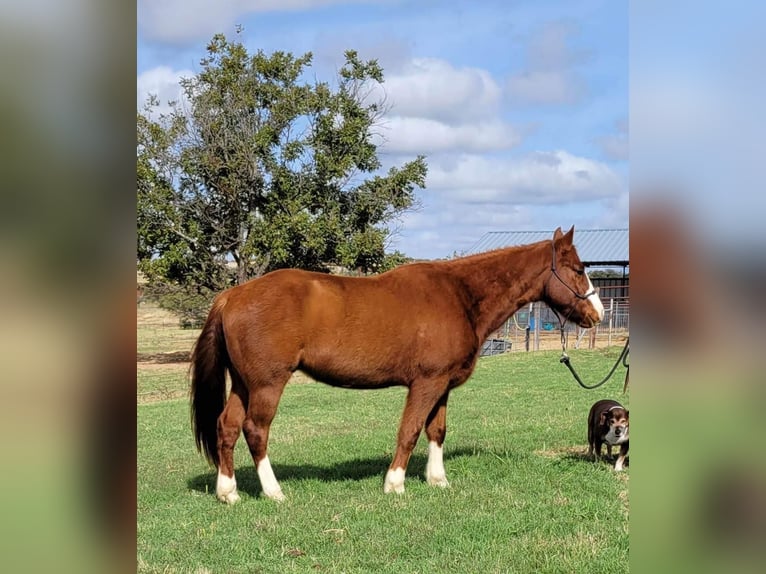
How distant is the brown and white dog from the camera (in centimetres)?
708

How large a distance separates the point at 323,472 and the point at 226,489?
152 cm

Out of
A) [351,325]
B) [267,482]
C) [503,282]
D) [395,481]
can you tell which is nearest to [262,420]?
[267,482]

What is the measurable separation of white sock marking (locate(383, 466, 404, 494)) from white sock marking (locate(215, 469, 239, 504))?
1.28 m

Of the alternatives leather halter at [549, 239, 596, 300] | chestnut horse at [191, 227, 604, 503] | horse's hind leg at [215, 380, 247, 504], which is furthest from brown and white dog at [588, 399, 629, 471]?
horse's hind leg at [215, 380, 247, 504]

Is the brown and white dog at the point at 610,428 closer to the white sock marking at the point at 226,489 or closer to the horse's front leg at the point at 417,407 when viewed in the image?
the horse's front leg at the point at 417,407

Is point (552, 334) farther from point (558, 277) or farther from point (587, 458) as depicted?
point (558, 277)

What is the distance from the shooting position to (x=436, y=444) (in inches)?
273

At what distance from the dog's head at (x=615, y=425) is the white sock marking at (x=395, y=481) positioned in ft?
7.03

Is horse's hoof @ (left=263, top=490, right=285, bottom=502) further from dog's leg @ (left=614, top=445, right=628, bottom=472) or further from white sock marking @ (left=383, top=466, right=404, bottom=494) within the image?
dog's leg @ (left=614, top=445, right=628, bottom=472)

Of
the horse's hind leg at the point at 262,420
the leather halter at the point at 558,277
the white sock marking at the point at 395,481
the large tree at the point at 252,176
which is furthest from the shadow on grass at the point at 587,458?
the large tree at the point at 252,176
